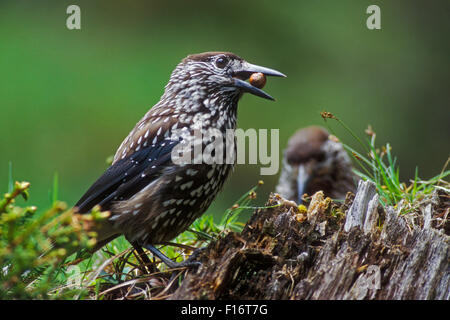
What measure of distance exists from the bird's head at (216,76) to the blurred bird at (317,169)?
7.67 feet

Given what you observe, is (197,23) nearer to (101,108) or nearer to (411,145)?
(101,108)

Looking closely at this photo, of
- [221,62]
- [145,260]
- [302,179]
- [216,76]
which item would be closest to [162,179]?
[145,260]

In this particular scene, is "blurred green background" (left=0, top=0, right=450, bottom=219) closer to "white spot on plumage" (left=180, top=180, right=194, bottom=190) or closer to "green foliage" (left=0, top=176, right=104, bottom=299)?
"white spot on plumage" (left=180, top=180, right=194, bottom=190)

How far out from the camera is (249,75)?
3.64 metres

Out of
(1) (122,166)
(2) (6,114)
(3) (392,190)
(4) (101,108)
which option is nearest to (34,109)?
(2) (6,114)

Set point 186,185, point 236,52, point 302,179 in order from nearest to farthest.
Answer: point 186,185
point 302,179
point 236,52

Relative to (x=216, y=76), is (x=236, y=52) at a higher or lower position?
higher

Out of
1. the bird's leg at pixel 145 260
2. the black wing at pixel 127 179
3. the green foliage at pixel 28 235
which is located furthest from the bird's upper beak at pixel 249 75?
the green foliage at pixel 28 235

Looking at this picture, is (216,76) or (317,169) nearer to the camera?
(216,76)

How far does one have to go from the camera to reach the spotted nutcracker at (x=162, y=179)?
3.13 m

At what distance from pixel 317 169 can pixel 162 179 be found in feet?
9.89

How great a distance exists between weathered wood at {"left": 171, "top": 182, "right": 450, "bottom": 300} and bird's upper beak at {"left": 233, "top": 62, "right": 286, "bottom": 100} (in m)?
0.91

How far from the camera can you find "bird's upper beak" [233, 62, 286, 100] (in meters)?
3.50

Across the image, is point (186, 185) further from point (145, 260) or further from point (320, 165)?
point (320, 165)
